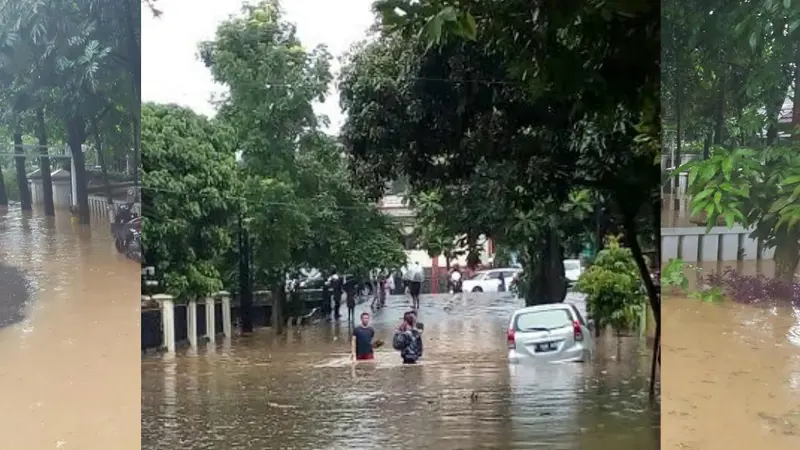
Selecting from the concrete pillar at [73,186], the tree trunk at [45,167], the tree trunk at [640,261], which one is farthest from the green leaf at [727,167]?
the tree trunk at [45,167]

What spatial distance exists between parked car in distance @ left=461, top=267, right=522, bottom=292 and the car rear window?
0.20 meters

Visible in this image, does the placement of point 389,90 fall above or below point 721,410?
above

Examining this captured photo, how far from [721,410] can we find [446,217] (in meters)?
1.67

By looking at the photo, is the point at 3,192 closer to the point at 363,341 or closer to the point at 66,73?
the point at 66,73

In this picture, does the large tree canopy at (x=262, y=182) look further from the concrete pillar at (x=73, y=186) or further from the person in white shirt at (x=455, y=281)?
the concrete pillar at (x=73, y=186)

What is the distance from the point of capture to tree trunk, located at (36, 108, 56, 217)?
349 cm

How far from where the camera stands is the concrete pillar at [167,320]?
391 centimetres

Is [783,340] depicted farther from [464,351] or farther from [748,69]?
[464,351]

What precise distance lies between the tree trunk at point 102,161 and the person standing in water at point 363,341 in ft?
4.72

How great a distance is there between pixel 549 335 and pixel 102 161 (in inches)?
99.2

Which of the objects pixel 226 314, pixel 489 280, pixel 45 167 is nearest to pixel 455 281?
pixel 489 280

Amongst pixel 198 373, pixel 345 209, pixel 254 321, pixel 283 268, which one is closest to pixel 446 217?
pixel 345 209

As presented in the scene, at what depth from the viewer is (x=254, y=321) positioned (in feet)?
13.3

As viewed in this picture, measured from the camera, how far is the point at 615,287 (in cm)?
408
